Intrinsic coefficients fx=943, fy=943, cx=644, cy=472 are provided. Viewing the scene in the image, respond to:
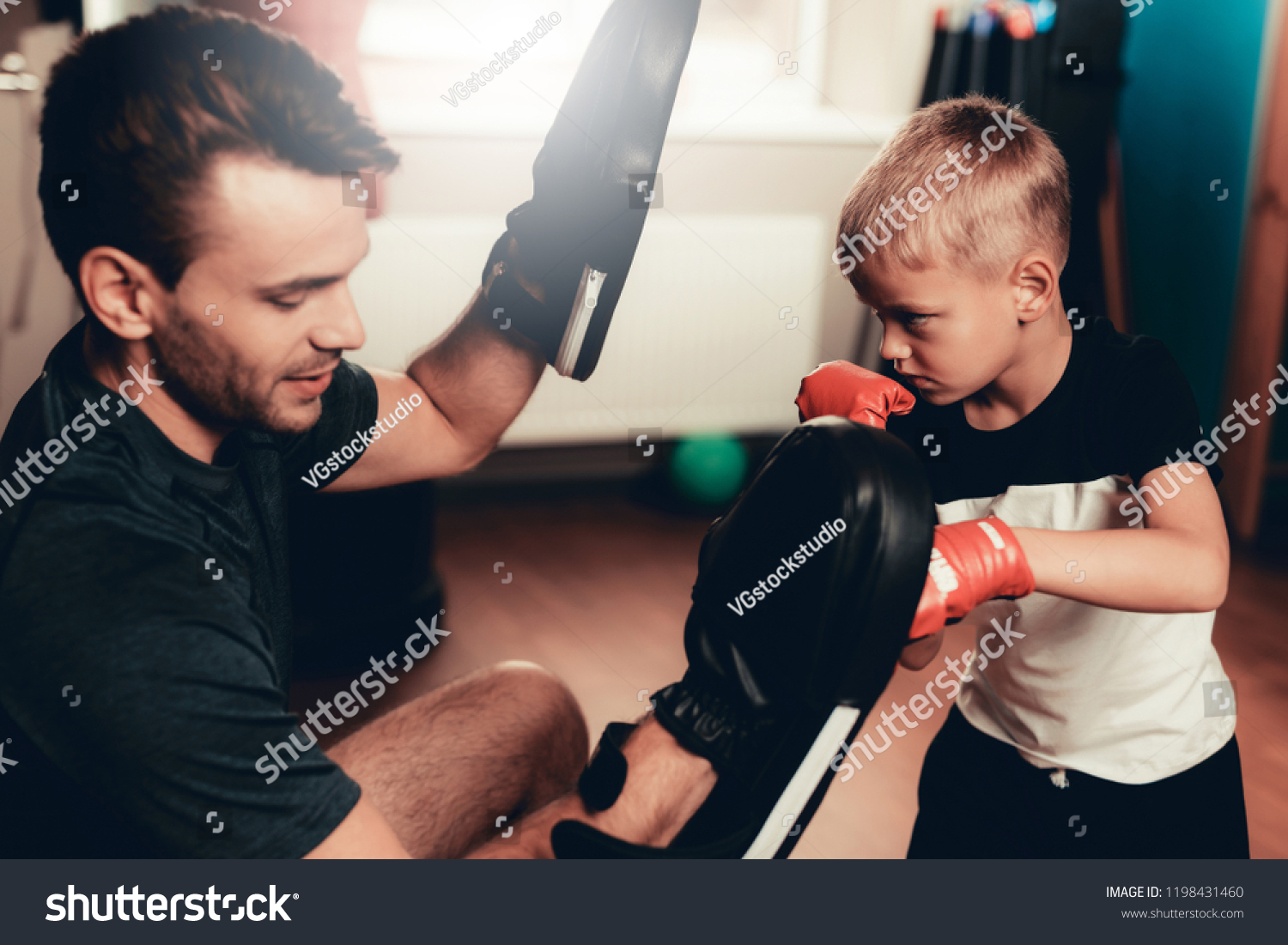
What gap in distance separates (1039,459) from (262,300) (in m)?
0.71

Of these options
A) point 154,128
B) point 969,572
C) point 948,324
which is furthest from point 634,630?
point 154,128

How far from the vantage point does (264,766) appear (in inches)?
26.0

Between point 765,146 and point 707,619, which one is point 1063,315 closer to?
point 707,619

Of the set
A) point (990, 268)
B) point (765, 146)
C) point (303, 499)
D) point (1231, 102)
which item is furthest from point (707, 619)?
point (1231, 102)

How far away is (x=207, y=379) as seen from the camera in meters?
0.75

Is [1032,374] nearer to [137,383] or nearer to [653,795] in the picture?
[653,795]

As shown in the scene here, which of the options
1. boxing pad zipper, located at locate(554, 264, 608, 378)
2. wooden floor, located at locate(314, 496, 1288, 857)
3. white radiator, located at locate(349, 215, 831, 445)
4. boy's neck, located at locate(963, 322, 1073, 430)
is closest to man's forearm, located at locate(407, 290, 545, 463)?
boxing pad zipper, located at locate(554, 264, 608, 378)

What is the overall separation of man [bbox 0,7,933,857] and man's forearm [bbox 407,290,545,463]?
0.75 ft

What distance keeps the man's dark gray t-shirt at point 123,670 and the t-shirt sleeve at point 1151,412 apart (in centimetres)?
70

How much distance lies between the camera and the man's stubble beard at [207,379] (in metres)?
Answer: 0.73

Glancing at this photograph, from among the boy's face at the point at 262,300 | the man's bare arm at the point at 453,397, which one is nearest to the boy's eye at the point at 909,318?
the man's bare arm at the point at 453,397

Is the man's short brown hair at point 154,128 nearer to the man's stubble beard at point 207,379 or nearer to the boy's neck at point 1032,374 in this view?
the man's stubble beard at point 207,379

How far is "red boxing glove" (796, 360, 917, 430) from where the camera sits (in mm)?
883

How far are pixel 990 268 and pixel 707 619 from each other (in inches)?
17.0
